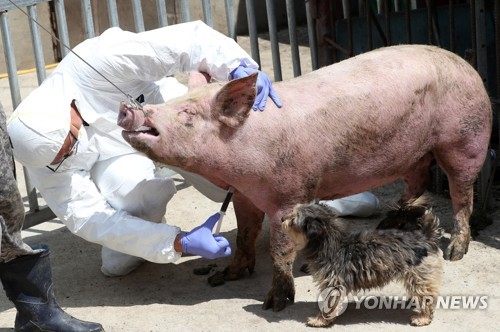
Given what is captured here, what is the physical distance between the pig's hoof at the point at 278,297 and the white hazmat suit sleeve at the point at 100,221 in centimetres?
55

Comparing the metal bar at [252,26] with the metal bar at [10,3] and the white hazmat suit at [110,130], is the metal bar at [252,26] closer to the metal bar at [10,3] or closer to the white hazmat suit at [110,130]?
the metal bar at [10,3]

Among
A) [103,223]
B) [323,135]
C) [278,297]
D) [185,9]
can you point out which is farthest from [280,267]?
[185,9]

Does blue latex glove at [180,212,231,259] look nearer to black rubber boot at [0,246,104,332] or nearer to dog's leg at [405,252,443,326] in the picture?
black rubber boot at [0,246,104,332]

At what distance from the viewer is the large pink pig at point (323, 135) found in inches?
170

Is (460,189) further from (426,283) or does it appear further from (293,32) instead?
(293,32)

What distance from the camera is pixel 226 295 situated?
189 inches

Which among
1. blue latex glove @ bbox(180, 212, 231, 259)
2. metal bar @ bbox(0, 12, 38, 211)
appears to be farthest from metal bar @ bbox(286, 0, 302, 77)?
blue latex glove @ bbox(180, 212, 231, 259)

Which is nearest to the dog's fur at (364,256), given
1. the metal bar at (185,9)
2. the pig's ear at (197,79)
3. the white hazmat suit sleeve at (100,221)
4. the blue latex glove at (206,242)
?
the blue latex glove at (206,242)

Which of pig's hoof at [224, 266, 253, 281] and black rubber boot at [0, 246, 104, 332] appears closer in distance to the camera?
black rubber boot at [0, 246, 104, 332]

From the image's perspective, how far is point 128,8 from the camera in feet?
33.9

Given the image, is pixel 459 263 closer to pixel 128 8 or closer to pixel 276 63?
pixel 276 63

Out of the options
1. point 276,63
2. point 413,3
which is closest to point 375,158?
point 276,63

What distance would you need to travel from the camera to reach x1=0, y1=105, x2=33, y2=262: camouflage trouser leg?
4.00 meters

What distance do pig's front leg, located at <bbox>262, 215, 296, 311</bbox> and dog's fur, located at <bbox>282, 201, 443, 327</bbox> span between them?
25 centimetres
